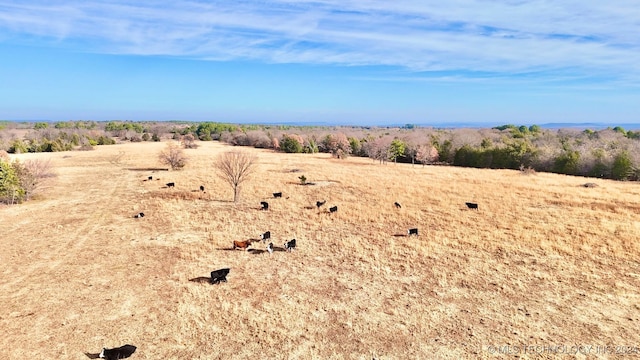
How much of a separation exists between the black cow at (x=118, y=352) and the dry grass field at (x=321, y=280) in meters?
0.60

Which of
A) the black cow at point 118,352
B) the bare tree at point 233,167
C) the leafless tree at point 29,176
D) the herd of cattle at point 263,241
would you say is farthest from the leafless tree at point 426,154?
the black cow at point 118,352

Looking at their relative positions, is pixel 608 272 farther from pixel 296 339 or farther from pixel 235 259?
pixel 235 259

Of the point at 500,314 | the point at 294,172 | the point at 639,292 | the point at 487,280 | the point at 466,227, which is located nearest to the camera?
the point at 500,314

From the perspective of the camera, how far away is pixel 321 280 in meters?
15.8

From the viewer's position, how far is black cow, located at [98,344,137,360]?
398 inches

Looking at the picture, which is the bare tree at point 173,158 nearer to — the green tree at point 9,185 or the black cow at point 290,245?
the green tree at point 9,185

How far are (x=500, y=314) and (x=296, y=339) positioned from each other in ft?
25.7

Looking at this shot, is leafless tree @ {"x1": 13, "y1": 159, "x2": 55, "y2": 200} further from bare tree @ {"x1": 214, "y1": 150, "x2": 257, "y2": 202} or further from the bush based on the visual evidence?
the bush

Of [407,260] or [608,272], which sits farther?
[407,260]

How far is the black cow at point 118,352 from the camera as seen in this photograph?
10102mm

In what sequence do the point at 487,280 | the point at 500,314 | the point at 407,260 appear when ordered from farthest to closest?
1. the point at 407,260
2. the point at 487,280
3. the point at 500,314

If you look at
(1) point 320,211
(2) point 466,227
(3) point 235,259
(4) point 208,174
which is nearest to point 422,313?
(3) point 235,259

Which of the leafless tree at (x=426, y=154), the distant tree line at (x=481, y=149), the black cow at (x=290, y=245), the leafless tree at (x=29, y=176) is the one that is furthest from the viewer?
the leafless tree at (x=426, y=154)

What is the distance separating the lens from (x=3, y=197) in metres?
29.5
